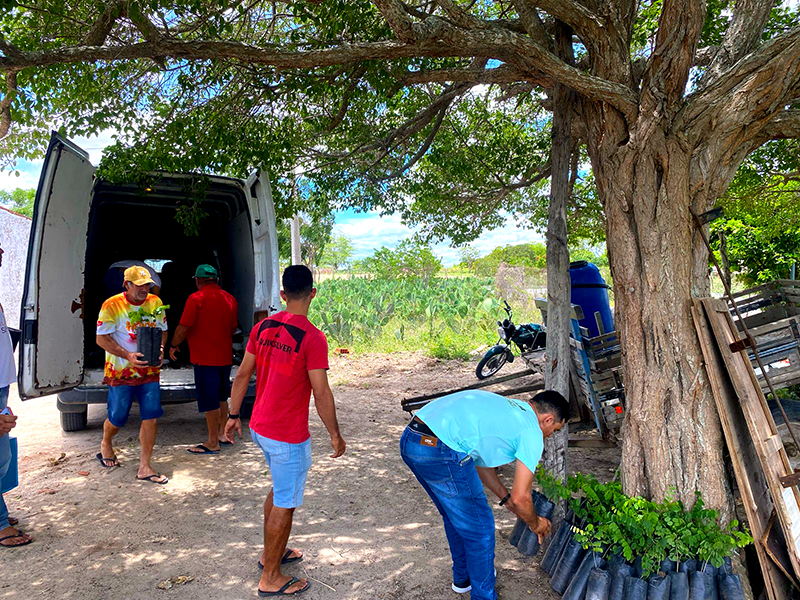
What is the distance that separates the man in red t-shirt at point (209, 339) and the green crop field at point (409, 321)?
19.8 ft

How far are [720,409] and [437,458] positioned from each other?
171cm

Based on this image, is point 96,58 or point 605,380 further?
point 605,380

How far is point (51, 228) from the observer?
4.63 m

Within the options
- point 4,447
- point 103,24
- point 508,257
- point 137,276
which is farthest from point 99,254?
point 508,257

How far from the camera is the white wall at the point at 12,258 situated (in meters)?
11.4

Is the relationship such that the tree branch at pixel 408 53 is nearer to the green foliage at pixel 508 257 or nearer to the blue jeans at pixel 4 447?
the blue jeans at pixel 4 447

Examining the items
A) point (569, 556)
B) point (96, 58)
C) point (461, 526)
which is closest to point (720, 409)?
point (569, 556)

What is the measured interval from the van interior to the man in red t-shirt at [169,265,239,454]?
81 cm

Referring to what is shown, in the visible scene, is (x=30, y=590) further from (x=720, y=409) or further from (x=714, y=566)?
(x=720, y=409)

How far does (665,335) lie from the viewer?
10.8ft

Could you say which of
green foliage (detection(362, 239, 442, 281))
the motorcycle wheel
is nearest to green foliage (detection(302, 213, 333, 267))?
green foliage (detection(362, 239, 442, 281))

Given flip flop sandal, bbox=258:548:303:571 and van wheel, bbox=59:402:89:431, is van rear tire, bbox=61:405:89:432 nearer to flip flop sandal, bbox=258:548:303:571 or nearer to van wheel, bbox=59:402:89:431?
van wheel, bbox=59:402:89:431

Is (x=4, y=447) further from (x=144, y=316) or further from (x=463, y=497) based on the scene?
(x=463, y=497)

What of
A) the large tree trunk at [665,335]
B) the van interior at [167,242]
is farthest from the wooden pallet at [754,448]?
the van interior at [167,242]
